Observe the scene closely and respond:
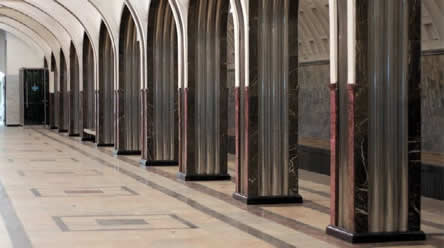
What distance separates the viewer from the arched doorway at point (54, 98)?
37.5m

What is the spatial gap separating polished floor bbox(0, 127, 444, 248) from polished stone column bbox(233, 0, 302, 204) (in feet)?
1.34

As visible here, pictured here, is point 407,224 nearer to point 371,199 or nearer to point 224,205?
point 371,199

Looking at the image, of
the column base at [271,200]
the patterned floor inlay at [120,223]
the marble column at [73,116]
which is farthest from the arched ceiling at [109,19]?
the patterned floor inlay at [120,223]

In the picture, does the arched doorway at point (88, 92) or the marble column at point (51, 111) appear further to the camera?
the marble column at point (51, 111)

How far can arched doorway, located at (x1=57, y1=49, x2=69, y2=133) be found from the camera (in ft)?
115

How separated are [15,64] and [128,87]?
21224mm

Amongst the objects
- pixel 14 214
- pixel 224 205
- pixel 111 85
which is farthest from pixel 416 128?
pixel 111 85

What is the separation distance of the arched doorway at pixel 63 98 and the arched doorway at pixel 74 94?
2.35 m

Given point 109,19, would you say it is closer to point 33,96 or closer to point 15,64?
point 15,64

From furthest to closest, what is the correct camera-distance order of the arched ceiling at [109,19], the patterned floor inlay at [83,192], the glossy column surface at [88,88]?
the glossy column surface at [88,88] < the patterned floor inlay at [83,192] < the arched ceiling at [109,19]

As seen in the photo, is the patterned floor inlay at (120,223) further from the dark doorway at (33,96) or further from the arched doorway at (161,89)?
the dark doorway at (33,96)

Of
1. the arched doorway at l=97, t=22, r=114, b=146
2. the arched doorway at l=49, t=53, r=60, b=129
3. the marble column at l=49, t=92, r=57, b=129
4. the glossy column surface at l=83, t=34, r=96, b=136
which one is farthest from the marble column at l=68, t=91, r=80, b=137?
the arched doorway at l=97, t=22, r=114, b=146

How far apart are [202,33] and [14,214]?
5.44 m

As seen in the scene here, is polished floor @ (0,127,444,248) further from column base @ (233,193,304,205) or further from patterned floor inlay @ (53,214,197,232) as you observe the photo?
column base @ (233,193,304,205)
